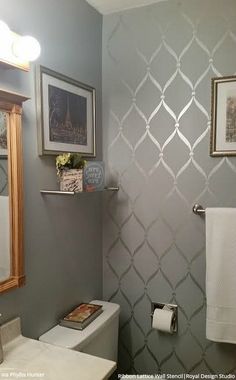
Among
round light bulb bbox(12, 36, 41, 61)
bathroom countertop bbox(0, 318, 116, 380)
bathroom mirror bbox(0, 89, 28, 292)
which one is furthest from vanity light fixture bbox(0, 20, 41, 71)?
bathroom countertop bbox(0, 318, 116, 380)

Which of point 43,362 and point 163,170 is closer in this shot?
point 43,362

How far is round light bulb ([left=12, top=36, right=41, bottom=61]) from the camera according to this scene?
1.17 metres

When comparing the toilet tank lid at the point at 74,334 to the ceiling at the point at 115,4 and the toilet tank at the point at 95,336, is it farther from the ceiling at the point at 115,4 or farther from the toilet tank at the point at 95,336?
the ceiling at the point at 115,4

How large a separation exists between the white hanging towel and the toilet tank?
19.0 inches

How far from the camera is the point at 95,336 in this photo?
57.7 inches

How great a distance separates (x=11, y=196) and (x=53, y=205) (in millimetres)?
271

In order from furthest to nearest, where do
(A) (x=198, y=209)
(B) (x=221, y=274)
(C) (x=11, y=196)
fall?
(A) (x=198, y=209) < (B) (x=221, y=274) < (C) (x=11, y=196)

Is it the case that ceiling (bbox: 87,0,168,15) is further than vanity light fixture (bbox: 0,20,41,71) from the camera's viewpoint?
Yes

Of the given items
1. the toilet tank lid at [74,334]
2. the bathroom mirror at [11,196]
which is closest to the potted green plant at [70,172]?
the bathroom mirror at [11,196]

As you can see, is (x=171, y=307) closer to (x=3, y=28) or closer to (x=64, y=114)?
(x=64, y=114)

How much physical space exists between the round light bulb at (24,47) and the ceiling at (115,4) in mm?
683

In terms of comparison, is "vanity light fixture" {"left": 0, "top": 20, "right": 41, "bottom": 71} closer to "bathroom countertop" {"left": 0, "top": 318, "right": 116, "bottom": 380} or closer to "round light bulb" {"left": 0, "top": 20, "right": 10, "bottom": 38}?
"round light bulb" {"left": 0, "top": 20, "right": 10, "bottom": 38}

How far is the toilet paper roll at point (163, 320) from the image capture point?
1.66m

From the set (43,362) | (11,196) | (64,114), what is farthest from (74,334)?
(64,114)
